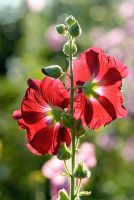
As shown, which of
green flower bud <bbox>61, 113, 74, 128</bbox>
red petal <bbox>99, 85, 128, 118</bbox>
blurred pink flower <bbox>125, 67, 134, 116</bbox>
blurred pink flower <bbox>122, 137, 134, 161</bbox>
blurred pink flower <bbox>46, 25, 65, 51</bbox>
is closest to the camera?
green flower bud <bbox>61, 113, 74, 128</bbox>

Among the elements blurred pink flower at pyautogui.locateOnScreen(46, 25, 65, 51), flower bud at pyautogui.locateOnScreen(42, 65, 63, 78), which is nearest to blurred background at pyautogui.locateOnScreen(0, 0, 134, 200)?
blurred pink flower at pyautogui.locateOnScreen(46, 25, 65, 51)

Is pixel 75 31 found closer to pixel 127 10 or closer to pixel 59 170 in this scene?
pixel 59 170

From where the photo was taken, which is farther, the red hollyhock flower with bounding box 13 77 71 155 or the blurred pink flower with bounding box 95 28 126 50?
the blurred pink flower with bounding box 95 28 126 50

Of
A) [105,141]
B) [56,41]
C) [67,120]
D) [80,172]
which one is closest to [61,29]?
[67,120]

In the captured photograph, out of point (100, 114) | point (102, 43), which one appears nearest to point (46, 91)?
point (100, 114)

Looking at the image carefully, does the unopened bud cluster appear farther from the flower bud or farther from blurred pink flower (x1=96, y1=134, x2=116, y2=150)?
blurred pink flower (x1=96, y1=134, x2=116, y2=150)

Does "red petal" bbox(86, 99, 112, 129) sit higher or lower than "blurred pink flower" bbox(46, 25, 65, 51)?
lower

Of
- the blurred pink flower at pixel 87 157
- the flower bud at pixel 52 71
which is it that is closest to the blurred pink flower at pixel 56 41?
the blurred pink flower at pixel 87 157

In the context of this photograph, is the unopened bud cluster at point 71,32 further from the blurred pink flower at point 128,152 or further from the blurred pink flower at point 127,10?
the blurred pink flower at point 127,10
